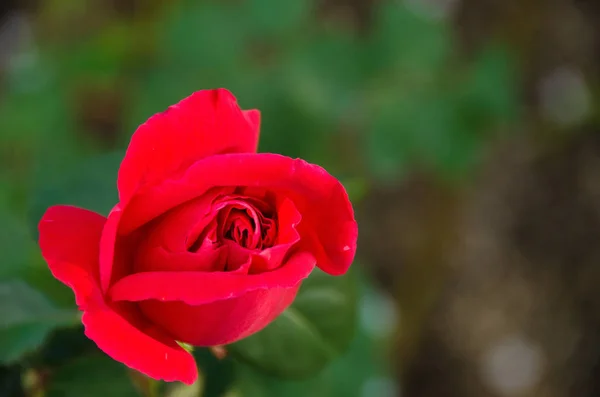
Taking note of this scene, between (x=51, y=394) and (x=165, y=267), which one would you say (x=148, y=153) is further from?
(x=51, y=394)

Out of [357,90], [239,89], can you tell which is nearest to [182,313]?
[239,89]

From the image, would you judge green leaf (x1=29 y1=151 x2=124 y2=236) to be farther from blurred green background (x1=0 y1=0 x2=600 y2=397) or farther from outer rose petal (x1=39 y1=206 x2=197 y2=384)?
outer rose petal (x1=39 y1=206 x2=197 y2=384)

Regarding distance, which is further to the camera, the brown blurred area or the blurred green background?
the brown blurred area

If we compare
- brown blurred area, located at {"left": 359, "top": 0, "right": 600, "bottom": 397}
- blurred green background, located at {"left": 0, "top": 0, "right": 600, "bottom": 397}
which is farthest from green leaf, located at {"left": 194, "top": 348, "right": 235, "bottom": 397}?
brown blurred area, located at {"left": 359, "top": 0, "right": 600, "bottom": 397}

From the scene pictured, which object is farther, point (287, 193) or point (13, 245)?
point (13, 245)

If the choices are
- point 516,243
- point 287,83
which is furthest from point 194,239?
point 516,243

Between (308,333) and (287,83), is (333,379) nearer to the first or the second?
(308,333)

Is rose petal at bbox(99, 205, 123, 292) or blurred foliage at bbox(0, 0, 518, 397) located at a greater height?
rose petal at bbox(99, 205, 123, 292)
